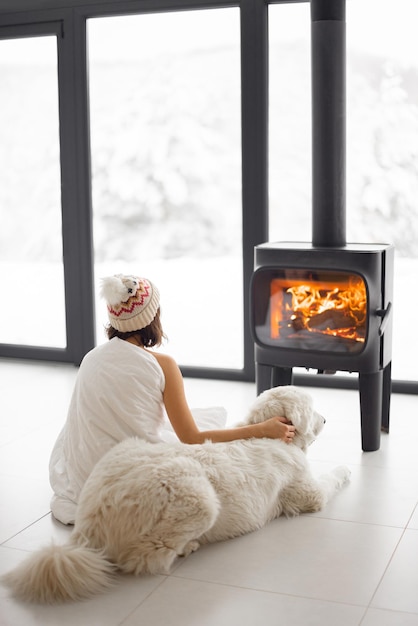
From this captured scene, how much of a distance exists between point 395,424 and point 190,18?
Result: 7.80ft

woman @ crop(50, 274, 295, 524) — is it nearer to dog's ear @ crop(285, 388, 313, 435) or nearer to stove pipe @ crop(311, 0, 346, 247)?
dog's ear @ crop(285, 388, 313, 435)

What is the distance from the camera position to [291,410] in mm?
3025

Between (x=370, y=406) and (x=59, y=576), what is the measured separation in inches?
65.1

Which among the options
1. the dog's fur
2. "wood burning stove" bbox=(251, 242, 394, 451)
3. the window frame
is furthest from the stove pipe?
the dog's fur

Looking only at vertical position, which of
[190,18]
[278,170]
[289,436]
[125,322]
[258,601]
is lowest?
[258,601]

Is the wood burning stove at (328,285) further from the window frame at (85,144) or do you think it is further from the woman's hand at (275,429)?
the window frame at (85,144)

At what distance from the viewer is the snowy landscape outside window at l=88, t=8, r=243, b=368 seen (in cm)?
476

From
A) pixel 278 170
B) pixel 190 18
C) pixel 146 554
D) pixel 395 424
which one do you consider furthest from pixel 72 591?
pixel 190 18

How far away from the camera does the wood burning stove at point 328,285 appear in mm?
3584

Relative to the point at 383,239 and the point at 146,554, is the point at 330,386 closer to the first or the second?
the point at 383,239

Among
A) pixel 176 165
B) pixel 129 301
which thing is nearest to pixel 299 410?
pixel 129 301

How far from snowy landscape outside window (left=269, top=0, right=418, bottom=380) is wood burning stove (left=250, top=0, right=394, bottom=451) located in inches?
30.2

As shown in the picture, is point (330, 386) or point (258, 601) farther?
point (330, 386)

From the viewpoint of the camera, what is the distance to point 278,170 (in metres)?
4.69
